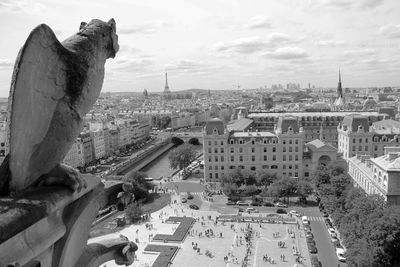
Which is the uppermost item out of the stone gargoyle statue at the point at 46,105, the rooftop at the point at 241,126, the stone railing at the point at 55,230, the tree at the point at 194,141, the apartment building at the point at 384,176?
the stone gargoyle statue at the point at 46,105

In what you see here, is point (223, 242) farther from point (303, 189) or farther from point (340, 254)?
point (303, 189)

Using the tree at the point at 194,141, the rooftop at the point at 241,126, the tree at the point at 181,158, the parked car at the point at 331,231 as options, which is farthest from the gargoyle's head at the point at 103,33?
the tree at the point at 194,141

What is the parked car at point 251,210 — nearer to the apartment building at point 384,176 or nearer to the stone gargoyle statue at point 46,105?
the apartment building at point 384,176

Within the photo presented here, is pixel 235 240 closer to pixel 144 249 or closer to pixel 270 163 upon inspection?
pixel 144 249

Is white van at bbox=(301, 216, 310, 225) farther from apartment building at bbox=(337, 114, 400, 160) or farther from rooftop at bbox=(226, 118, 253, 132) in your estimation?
rooftop at bbox=(226, 118, 253, 132)

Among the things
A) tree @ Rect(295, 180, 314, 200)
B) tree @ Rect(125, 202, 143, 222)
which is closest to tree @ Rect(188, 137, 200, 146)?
tree @ Rect(295, 180, 314, 200)

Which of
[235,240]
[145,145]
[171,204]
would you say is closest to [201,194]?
[171,204]
